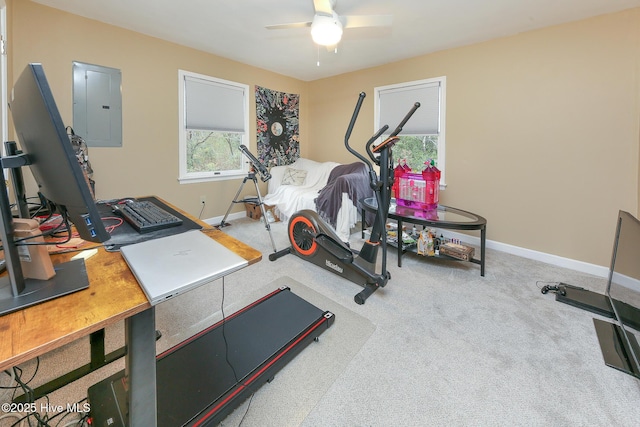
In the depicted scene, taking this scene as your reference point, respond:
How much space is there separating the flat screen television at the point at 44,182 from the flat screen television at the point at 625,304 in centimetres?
240

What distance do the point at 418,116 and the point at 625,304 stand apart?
9.40ft

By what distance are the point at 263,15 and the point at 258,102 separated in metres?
1.85

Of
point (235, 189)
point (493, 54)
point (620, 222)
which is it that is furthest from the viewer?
point (235, 189)

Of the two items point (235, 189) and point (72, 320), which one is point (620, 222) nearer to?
point (72, 320)

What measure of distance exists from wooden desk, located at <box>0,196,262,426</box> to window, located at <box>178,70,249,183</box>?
129 inches

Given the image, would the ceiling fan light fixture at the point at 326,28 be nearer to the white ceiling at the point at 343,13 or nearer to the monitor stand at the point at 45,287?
the white ceiling at the point at 343,13

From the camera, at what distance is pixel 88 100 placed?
2.96 metres

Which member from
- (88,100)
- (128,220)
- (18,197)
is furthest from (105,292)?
(88,100)

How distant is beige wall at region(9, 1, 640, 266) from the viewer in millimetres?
2561

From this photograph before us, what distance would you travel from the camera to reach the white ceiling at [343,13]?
8.24 ft

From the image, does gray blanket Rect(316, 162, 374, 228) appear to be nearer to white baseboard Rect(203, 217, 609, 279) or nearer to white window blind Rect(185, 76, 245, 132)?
white baseboard Rect(203, 217, 609, 279)

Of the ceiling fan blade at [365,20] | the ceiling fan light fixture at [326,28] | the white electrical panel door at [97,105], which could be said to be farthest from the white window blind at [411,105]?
the white electrical panel door at [97,105]

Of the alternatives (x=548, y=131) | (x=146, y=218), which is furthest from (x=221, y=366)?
(x=548, y=131)

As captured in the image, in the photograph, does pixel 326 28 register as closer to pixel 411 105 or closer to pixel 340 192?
pixel 340 192
